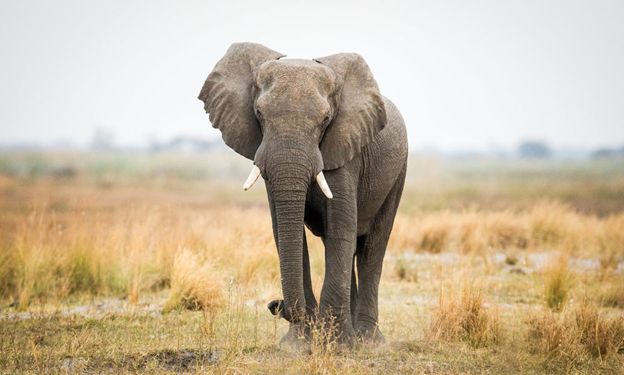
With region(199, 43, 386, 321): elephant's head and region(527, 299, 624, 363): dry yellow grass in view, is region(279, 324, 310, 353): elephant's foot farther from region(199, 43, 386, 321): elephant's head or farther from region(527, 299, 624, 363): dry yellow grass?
region(527, 299, 624, 363): dry yellow grass

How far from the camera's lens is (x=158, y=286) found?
13828 mm

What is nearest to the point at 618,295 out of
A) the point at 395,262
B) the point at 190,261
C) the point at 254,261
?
the point at 395,262

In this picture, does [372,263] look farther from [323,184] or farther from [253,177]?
[253,177]

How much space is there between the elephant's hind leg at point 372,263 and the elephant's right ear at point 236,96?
2230mm

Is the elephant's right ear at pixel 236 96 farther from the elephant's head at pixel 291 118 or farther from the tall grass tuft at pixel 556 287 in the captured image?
the tall grass tuft at pixel 556 287

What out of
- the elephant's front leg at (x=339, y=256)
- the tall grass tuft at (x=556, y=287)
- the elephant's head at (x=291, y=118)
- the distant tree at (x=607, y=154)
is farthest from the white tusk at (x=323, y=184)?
the distant tree at (x=607, y=154)

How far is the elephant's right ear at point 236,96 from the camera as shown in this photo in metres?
8.74

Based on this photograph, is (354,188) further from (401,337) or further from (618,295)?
(618,295)

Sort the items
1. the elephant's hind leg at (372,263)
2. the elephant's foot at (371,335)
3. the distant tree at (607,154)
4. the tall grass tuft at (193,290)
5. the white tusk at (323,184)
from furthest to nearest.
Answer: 1. the distant tree at (607,154)
2. the tall grass tuft at (193,290)
3. the elephant's hind leg at (372,263)
4. the elephant's foot at (371,335)
5. the white tusk at (323,184)

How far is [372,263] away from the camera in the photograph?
1037 cm

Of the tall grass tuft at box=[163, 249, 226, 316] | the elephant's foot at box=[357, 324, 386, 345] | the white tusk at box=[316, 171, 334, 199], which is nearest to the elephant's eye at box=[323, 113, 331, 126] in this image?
the white tusk at box=[316, 171, 334, 199]

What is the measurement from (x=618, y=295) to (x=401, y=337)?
468 cm

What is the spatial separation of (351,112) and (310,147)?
2.80 feet

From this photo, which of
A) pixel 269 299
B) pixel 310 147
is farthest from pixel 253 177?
pixel 269 299
